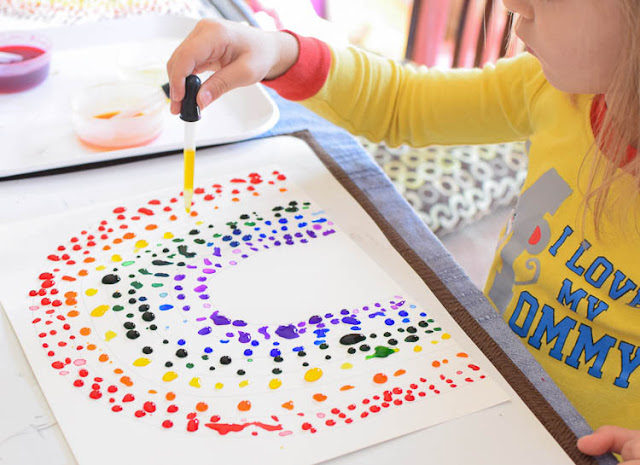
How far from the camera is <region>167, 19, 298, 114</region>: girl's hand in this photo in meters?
0.69

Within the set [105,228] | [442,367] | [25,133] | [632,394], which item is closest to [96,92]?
[25,133]

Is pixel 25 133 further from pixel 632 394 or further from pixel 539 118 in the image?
pixel 632 394

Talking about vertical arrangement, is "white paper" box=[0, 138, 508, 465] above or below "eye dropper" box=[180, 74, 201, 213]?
below

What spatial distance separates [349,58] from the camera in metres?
0.86

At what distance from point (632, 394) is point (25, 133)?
29.3 inches

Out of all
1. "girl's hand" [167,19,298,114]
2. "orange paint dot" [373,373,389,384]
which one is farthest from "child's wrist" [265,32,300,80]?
"orange paint dot" [373,373,389,384]

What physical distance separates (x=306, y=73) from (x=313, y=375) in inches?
16.1

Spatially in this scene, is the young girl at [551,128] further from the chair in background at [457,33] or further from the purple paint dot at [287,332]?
the chair in background at [457,33]

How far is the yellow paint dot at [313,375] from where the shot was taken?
536mm

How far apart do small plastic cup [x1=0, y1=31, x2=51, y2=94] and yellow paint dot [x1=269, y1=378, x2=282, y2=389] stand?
576 millimetres

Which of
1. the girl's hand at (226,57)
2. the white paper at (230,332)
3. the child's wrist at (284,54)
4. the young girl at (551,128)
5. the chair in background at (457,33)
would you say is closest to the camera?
the white paper at (230,332)

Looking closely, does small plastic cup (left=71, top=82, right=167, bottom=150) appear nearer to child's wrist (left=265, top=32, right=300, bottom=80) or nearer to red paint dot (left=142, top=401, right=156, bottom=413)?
child's wrist (left=265, top=32, right=300, bottom=80)

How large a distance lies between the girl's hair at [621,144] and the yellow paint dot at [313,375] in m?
0.31

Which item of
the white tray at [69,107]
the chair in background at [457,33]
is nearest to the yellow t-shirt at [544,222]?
the white tray at [69,107]
